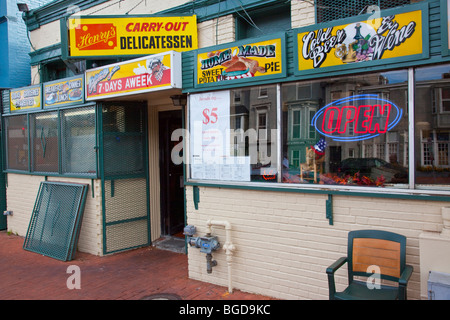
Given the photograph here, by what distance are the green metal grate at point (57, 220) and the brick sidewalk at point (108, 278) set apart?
0.63ft

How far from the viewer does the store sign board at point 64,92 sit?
283 inches

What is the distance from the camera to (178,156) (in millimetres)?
7703

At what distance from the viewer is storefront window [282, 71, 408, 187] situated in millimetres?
4016

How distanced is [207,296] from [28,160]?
602 cm

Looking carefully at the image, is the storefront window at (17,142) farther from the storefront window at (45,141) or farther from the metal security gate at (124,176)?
the metal security gate at (124,176)

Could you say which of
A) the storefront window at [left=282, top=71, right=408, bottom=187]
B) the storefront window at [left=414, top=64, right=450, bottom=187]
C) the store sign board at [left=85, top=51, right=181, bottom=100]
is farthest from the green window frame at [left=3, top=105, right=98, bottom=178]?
the storefront window at [left=414, top=64, right=450, bottom=187]

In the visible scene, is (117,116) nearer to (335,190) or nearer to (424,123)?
(335,190)

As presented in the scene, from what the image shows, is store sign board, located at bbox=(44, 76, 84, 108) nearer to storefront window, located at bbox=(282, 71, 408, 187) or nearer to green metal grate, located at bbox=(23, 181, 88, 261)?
green metal grate, located at bbox=(23, 181, 88, 261)

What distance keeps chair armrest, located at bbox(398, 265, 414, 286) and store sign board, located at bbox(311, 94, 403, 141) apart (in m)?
1.47

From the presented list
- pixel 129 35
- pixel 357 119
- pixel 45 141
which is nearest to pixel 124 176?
pixel 45 141

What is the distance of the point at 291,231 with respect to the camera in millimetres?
A: 4656

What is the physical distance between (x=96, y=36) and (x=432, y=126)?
19.7ft

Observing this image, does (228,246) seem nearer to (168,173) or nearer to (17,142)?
(168,173)

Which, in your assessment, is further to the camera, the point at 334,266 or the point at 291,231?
the point at 291,231
